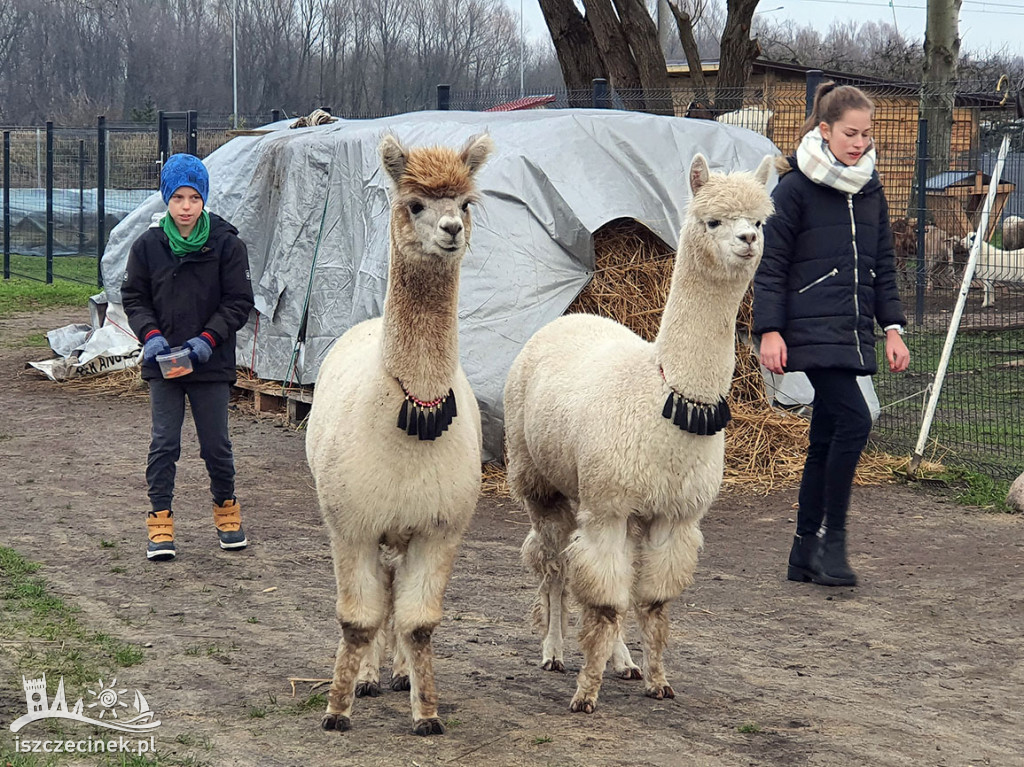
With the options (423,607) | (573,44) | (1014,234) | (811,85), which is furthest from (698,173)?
(573,44)

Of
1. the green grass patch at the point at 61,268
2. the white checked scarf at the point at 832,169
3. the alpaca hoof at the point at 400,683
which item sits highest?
the white checked scarf at the point at 832,169

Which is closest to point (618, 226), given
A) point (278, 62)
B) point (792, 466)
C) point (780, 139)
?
point (792, 466)

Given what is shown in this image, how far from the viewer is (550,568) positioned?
4.80m

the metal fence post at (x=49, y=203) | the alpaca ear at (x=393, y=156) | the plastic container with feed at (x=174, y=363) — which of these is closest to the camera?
the alpaca ear at (x=393, y=156)

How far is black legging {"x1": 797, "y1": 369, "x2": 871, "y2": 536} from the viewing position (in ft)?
18.2

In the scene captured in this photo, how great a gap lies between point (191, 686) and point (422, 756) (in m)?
1.00

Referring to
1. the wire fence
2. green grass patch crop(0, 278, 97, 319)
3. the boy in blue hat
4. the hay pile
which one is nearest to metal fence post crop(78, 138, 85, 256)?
green grass patch crop(0, 278, 97, 319)

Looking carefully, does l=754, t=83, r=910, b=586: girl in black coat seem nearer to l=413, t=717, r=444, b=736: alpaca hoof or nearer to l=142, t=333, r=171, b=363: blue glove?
l=413, t=717, r=444, b=736: alpaca hoof

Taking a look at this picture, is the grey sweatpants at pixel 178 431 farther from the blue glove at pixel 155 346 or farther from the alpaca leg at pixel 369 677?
the alpaca leg at pixel 369 677

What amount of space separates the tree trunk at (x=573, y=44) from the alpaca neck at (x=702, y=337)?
10.2 meters

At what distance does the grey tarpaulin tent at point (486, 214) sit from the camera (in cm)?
818

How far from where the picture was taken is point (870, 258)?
217 inches

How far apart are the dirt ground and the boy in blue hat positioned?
524mm

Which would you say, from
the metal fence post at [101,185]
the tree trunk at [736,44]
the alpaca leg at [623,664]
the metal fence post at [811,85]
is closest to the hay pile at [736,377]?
the metal fence post at [811,85]
